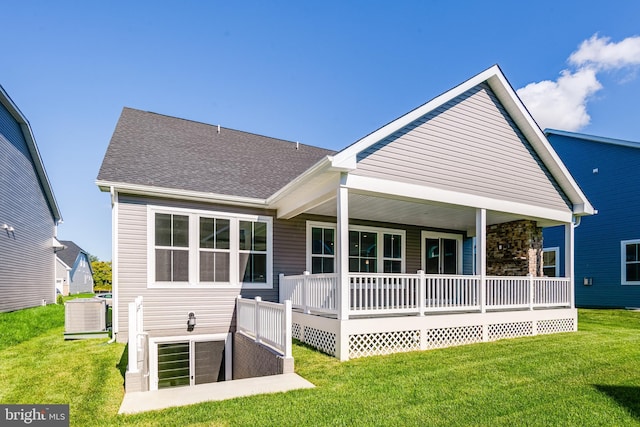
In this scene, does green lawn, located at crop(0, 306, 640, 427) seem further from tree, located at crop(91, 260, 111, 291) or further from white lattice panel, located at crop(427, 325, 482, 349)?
tree, located at crop(91, 260, 111, 291)

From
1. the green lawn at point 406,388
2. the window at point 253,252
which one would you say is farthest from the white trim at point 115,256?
the window at point 253,252

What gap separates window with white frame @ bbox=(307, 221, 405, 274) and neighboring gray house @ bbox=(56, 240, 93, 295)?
32235mm

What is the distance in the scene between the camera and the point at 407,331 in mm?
7379

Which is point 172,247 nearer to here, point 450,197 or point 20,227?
point 450,197

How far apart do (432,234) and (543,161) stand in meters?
4.01

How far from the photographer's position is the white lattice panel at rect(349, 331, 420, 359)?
22.4 feet

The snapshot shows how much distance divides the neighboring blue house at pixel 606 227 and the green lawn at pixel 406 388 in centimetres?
779

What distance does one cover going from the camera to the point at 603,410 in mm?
4332

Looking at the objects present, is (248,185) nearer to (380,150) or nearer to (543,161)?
(380,150)

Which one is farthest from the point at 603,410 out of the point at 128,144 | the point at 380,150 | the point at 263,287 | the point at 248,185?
the point at 128,144

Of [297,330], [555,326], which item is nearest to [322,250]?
[297,330]

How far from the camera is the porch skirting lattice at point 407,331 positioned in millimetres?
6777

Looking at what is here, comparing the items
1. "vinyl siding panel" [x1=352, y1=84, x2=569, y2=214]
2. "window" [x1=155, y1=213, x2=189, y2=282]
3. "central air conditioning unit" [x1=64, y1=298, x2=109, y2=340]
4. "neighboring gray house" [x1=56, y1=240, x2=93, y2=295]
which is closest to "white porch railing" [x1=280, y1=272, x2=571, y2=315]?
"vinyl siding panel" [x1=352, y1=84, x2=569, y2=214]

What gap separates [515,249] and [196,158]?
9578 millimetres
